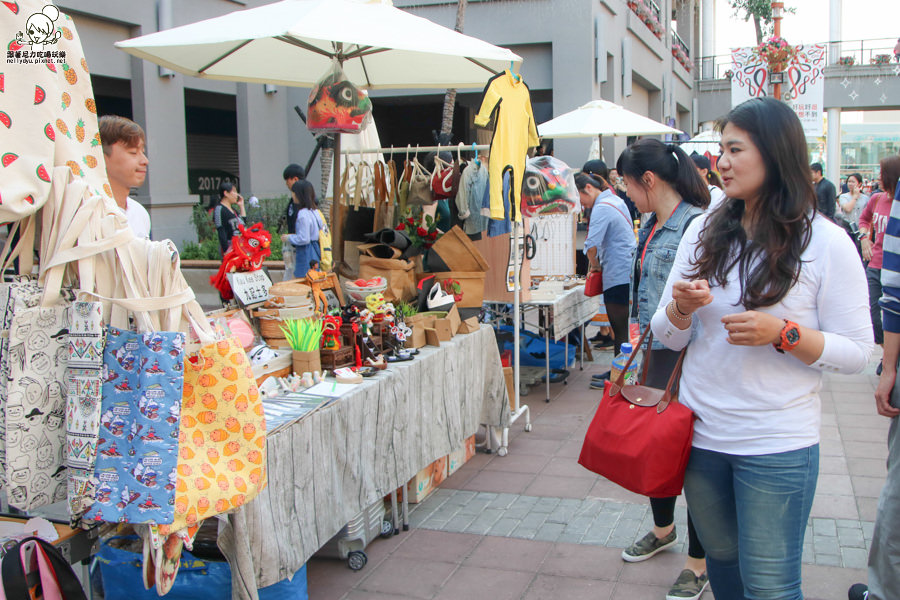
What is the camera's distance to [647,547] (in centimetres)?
379

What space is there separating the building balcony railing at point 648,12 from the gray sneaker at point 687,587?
51.6ft

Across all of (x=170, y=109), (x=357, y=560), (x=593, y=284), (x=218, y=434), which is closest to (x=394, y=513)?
(x=357, y=560)

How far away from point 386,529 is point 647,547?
1.33m

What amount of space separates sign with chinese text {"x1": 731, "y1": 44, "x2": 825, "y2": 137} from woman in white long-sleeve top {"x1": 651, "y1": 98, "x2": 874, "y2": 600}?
33.0ft

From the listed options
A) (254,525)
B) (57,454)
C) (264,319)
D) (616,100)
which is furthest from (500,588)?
(616,100)

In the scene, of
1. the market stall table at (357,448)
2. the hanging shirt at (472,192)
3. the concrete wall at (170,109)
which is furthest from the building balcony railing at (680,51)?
the market stall table at (357,448)

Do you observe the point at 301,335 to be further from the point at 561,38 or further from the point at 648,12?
the point at 648,12

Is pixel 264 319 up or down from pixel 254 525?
up

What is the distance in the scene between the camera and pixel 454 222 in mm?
5852

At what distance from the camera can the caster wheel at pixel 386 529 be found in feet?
13.6

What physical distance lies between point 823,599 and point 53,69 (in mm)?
3566

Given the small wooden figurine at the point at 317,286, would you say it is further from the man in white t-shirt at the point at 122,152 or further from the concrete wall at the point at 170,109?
the concrete wall at the point at 170,109

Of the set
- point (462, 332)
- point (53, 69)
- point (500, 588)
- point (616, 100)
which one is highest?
point (616, 100)

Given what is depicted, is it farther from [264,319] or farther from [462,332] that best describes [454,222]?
[264,319]
